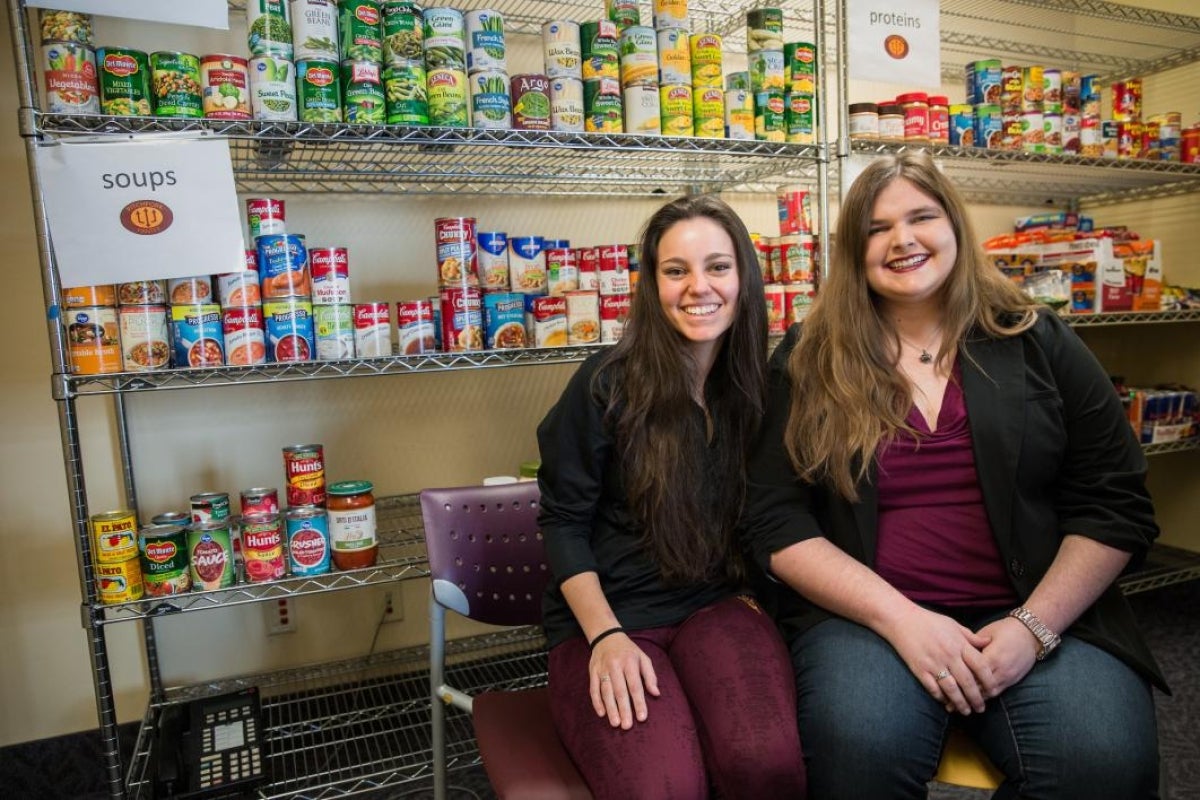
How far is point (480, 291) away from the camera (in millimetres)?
1799

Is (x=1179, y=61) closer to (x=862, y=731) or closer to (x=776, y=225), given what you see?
(x=776, y=225)

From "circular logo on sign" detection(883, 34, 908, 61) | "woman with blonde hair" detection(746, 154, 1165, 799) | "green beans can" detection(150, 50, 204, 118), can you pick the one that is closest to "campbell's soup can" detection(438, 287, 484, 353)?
"green beans can" detection(150, 50, 204, 118)

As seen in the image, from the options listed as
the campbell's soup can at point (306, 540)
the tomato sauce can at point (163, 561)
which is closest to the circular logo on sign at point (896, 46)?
the campbell's soup can at point (306, 540)

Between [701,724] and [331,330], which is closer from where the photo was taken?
[701,724]

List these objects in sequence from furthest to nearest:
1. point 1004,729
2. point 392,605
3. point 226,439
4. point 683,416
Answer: point 392,605 < point 226,439 < point 683,416 < point 1004,729

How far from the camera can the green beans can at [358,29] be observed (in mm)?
1606

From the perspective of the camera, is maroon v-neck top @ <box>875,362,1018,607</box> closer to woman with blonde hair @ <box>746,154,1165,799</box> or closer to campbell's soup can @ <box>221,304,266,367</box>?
woman with blonde hair @ <box>746,154,1165,799</box>

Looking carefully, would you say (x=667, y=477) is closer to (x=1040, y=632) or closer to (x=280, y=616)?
(x=1040, y=632)

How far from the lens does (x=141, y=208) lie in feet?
4.89

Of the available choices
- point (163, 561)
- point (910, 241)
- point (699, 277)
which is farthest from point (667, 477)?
point (163, 561)

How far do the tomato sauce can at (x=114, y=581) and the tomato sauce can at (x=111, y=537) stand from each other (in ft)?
0.04

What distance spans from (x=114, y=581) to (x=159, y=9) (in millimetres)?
1096

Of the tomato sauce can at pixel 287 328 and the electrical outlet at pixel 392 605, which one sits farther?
the electrical outlet at pixel 392 605

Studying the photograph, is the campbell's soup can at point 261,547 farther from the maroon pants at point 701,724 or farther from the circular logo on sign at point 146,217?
the maroon pants at point 701,724
